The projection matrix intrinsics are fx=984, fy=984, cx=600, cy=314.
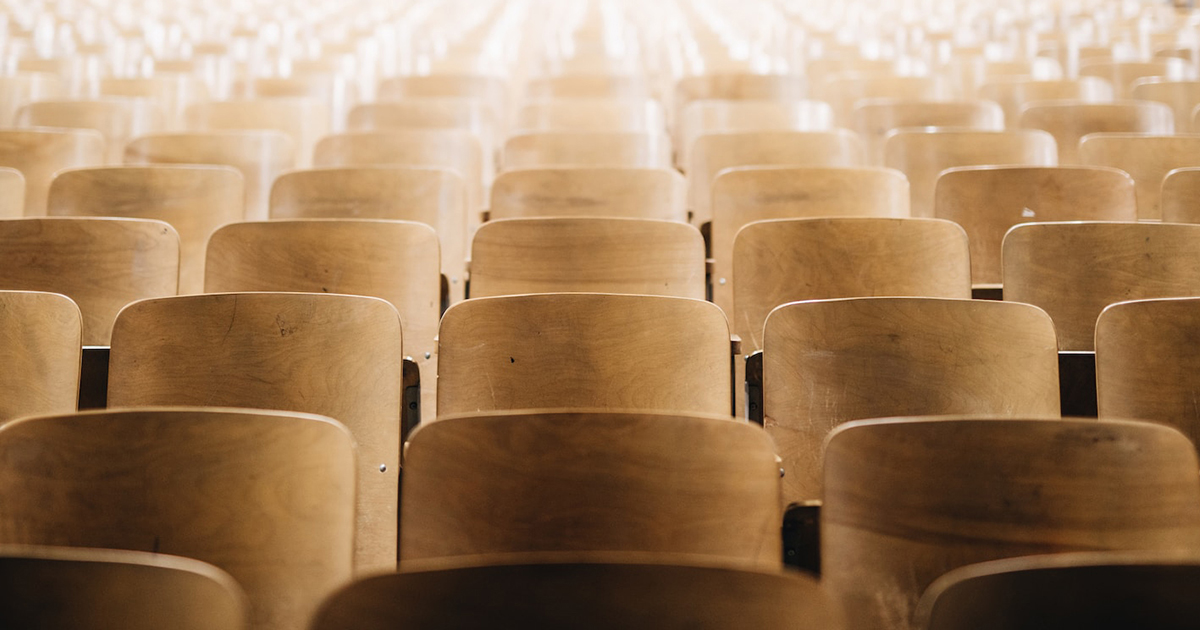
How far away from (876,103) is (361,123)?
0.79 metres

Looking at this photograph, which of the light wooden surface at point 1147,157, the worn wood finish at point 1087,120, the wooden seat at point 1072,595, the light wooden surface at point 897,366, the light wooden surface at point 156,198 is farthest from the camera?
the worn wood finish at point 1087,120

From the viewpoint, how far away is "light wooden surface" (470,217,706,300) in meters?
0.88

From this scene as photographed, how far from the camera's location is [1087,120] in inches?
55.9

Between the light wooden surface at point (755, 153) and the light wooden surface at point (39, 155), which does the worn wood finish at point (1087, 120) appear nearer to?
the light wooden surface at point (755, 153)

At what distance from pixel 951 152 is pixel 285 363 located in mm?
901

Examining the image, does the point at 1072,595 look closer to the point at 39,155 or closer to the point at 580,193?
the point at 580,193

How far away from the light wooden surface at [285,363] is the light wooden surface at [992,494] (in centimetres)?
32

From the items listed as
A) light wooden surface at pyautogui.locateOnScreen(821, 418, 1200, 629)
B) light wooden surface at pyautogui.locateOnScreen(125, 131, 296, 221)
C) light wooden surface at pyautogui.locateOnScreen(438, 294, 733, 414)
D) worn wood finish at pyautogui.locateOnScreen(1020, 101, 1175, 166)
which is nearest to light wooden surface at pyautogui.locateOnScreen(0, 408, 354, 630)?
light wooden surface at pyautogui.locateOnScreen(438, 294, 733, 414)

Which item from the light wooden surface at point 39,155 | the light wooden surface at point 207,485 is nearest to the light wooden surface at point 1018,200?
the light wooden surface at point 207,485

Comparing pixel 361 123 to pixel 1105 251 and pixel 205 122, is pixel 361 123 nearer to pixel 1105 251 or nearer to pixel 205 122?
pixel 205 122

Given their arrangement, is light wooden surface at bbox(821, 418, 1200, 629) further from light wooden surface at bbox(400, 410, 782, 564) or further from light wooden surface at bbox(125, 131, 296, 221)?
light wooden surface at bbox(125, 131, 296, 221)

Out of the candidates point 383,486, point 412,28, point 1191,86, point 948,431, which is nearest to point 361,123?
point 383,486

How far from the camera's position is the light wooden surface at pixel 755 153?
1244 mm

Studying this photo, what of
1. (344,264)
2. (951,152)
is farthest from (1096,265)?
(344,264)
